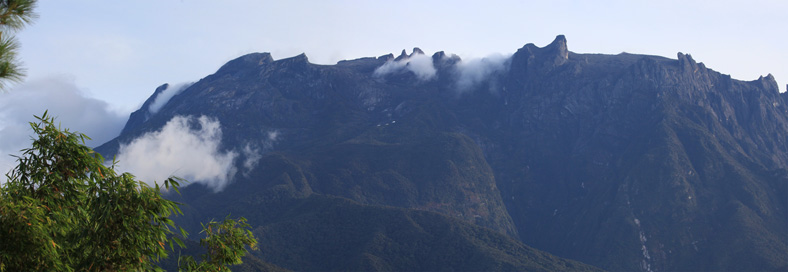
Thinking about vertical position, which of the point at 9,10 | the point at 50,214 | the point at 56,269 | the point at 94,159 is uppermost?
the point at 9,10

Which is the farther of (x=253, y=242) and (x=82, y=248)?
(x=253, y=242)

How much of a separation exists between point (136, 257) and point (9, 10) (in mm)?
8908

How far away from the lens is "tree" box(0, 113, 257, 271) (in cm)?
2519

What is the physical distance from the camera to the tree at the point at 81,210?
25.2m

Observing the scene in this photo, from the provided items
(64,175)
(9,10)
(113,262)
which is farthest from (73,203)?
(9,10)

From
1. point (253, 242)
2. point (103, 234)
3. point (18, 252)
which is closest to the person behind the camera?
point (18, 252)

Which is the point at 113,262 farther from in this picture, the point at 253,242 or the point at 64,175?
the point at 253,242

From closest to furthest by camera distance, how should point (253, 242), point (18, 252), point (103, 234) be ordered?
point (18, 252)
point (103, 234)
point (253, 242)

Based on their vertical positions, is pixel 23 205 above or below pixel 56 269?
above

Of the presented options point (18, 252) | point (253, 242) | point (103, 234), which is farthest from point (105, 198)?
point (253, 242)

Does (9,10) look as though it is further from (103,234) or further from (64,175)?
(103,234)

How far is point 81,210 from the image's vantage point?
89.0ft

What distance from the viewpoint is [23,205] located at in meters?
24.5

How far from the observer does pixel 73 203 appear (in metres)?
27.6
